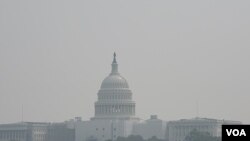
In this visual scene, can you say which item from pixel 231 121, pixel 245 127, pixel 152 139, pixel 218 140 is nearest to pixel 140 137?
pixel 152 139

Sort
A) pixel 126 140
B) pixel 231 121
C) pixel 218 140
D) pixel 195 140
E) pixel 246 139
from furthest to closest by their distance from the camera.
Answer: pixel 231 121, pixel 126 140, pixel 195 140, pixel 218 140, pixel 246 139

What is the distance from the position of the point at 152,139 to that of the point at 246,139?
175430 millimetres

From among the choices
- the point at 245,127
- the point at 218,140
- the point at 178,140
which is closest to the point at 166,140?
the point at 178,140

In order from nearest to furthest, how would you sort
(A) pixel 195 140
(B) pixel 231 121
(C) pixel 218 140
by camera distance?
(C) pixel 218 140 < (A) pixel 195 140 < (B) pixel 231 121

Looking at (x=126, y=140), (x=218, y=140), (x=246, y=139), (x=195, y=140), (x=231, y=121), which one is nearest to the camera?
(x=246, y=139)

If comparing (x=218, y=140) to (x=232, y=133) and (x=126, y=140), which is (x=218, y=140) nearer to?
(x=126, y=140)

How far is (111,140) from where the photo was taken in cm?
19375

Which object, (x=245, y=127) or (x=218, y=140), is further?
(x=218, y=140)

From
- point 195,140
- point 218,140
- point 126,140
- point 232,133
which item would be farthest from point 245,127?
point 126,140

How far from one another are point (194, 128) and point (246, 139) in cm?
18535

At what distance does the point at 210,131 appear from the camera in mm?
195125

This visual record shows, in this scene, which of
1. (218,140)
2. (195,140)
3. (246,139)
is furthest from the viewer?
(195,140)

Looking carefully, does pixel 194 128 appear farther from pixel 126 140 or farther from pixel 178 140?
pixel 126 140

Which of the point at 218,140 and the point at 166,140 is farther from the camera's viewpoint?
the point at 166,140
